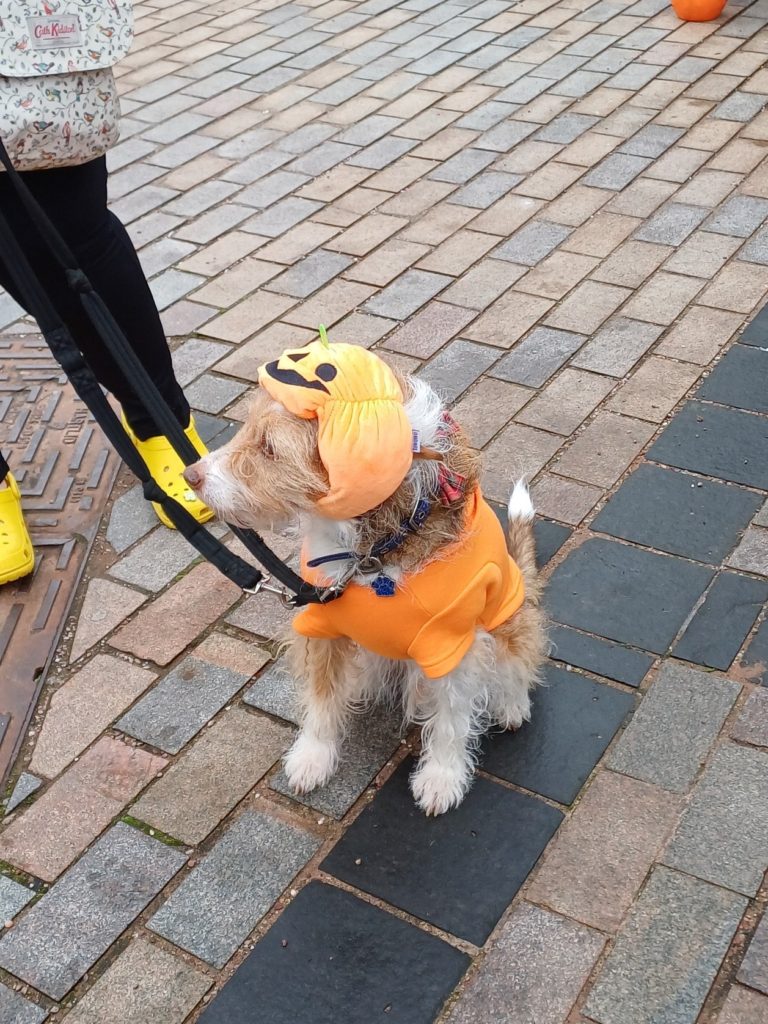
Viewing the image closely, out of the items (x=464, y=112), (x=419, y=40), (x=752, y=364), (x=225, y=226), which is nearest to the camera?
(x=752, y=364)

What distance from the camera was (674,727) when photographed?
2752mm

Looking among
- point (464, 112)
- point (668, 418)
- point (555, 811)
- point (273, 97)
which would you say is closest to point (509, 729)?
point (555, 811)

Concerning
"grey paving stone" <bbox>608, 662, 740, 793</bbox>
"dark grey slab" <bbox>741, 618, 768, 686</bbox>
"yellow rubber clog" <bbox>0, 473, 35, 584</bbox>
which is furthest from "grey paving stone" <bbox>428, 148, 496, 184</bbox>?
"grey paving stone" <bbox>608, 662, 740, 793</bbox>

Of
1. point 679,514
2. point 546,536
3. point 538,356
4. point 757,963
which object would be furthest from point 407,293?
point 757,963

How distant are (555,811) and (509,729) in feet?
0.98

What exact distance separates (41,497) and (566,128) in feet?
12.7

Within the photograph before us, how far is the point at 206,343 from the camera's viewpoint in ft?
14.8

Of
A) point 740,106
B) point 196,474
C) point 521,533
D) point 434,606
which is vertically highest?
point 196,474

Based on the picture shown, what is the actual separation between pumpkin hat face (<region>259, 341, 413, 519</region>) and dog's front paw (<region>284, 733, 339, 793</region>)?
0.89 m

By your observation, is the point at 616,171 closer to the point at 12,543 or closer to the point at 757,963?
the point at 12,543

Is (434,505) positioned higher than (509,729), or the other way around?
(434,505)

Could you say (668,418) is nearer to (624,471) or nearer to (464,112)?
(624,471)

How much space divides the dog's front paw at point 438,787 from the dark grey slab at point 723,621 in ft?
2.59

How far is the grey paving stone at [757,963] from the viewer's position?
7.19 ft
